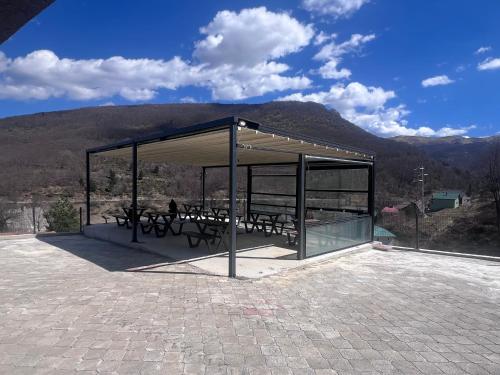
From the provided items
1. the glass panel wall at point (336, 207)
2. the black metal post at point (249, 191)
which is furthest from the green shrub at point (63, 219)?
the glass panel wall at point (336, 207)

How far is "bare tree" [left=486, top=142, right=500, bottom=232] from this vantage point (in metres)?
35.5

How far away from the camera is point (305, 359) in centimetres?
308

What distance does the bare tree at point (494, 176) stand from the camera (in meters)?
35.5

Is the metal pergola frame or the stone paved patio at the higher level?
the metal pergola frame

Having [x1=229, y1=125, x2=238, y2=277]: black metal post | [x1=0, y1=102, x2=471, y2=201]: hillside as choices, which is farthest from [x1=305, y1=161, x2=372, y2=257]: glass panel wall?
[x1=0, y1=102, x2=471, y2=201]: hillside

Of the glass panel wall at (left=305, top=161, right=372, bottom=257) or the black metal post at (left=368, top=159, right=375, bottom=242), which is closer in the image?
the glass panel wall at (left=305, top=161, right=372, bottom=257)

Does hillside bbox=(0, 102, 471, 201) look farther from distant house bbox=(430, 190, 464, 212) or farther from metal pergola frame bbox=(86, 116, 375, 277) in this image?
metal pergola frame bbox=(86, 116, 375, 277)

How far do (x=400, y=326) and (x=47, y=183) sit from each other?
1356 inches

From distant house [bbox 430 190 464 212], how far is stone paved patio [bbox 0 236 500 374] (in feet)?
142

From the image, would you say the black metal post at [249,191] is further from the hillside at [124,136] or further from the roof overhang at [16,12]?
the hillside at [124,136]

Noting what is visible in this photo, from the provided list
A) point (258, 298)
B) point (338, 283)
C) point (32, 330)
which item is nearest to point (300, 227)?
point (338, 283)

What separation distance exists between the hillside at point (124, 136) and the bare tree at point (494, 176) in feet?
18.6

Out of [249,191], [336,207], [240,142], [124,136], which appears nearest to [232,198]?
[240,142]

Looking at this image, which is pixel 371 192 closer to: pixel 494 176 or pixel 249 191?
pixel 249 191
